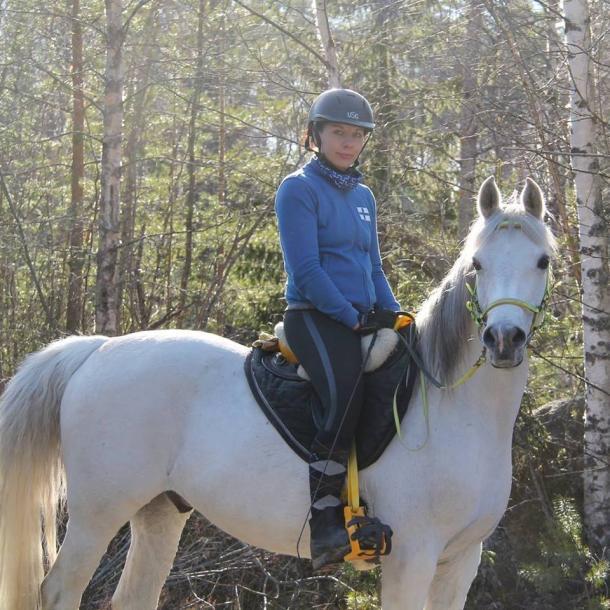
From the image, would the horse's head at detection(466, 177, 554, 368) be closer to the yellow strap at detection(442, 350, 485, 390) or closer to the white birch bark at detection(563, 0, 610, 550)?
the yellow strap at detection(442, 350, 485, 390)

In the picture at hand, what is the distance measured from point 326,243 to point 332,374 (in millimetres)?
587

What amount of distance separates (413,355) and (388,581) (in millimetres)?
927

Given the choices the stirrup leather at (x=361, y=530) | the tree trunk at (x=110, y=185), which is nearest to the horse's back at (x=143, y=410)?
the stirrup leather at (x=361, y=530)

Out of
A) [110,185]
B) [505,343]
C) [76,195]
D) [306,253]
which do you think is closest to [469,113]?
[110,185]

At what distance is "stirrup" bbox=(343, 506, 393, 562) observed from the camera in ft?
10.8

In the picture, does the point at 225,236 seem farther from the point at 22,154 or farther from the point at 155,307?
the point at 22,154

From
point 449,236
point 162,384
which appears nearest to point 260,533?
point 162,384

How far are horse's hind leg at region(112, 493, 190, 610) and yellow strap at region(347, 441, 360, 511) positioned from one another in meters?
1.18

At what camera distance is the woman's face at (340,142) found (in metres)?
3.68

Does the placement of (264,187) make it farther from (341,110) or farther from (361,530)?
(361,530)

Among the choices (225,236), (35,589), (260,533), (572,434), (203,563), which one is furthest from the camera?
(225,236)

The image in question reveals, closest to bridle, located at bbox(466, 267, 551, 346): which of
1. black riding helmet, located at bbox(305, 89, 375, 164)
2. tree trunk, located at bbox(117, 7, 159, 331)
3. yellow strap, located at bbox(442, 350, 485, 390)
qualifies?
yellow strap, located at bbox(442, 350, 485, 390)

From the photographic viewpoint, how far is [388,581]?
3.39 m

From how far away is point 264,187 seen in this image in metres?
7.64
